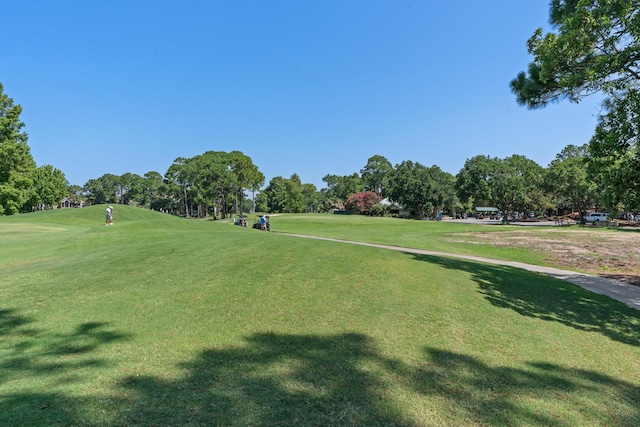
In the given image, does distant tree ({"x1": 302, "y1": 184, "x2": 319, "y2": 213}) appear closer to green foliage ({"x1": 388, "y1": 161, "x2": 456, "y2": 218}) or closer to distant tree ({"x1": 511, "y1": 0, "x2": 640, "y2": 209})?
green foliage ({"x1": 388, "y1": 161, "x2": 456, "y2": 218})

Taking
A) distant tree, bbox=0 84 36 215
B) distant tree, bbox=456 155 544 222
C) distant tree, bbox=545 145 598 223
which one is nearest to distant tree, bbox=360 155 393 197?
distant tree, bbox=456 155 544 222

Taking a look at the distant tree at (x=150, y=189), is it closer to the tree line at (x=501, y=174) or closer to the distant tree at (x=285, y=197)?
the tree line at (x=501, y=174)

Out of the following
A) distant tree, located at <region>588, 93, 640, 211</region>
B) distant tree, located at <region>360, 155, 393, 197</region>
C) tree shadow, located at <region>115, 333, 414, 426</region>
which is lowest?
tree shadow, located at <region>115, 333, 414, 426</region>

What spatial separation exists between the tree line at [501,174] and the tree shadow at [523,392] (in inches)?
254

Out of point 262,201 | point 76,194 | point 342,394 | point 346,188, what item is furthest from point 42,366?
point 76,194

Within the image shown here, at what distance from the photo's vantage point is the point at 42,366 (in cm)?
394

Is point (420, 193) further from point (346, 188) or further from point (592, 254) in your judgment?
point (592, 254)

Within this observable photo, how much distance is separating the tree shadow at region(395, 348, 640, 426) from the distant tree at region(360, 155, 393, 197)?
407 ft

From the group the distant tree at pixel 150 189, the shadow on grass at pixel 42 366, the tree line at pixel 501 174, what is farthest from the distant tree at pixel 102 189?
the shadow on grass at pixel 42 366

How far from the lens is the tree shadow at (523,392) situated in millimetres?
3418

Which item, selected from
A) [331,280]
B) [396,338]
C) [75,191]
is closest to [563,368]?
[396,338]

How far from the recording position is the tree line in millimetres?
8547

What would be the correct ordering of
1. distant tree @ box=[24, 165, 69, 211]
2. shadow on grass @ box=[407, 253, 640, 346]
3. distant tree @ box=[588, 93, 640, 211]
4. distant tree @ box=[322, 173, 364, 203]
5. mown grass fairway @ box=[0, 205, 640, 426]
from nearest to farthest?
1. mown grass fairway @ box=[0, 205, 640, 426]
2. shadow on grass @ box=[407, 253, 640, 346]
3. distant tree @ box=[588, 93, 640, 211]
4. distant tree @ box=[24, 165, 69, 211]
5. distant tree @ box=[322, 173, 364, 203]

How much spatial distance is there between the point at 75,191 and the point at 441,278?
16441cm
